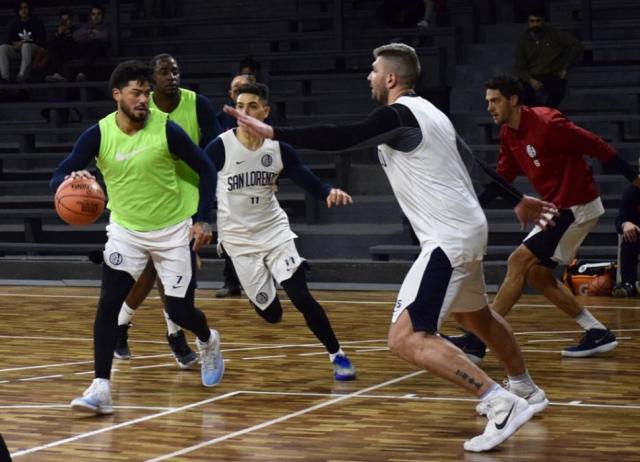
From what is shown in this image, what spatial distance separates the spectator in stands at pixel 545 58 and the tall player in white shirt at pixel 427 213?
338 inches

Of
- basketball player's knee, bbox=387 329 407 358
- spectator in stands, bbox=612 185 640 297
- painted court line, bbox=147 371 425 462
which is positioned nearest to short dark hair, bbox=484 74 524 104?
painted court line, bbox=147 371 425 462

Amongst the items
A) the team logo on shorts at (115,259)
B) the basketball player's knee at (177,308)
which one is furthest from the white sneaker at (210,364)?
the team logo on shorts at (115,259)

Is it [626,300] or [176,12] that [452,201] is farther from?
[176,12]

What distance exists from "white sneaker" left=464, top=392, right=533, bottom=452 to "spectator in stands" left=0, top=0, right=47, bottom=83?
504 inches

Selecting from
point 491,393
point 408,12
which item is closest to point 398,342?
point 491,393

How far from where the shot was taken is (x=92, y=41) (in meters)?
17.3

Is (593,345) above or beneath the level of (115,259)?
beneath

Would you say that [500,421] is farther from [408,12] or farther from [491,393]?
[408,12]

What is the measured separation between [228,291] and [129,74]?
5794 mm

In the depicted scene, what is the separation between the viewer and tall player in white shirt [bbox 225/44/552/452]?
18.6 ft

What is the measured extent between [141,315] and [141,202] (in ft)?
13.6

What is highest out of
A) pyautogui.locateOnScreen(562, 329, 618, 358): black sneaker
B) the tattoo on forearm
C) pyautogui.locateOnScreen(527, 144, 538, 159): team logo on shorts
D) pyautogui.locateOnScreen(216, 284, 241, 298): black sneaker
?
pyautogui.locateOnScreen(527, 144, 538, 159): team logo on shorts

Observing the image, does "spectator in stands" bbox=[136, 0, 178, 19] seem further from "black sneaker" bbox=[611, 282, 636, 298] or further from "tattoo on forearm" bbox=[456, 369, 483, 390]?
"tattoo on forearm" bbox=[456, 369, 483, 390]

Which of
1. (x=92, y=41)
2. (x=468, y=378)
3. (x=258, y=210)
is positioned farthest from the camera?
(x=92, y=41)
